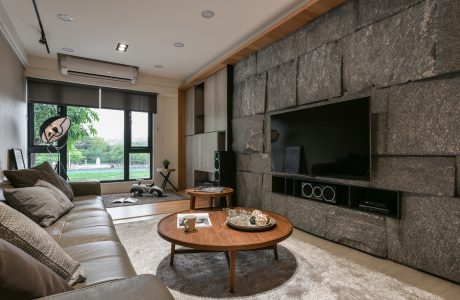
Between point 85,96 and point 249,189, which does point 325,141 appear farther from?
point 85,96

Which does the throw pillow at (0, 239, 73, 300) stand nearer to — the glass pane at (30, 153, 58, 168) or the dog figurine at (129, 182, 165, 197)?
the dog figurine at (129, 182, 165, 197)

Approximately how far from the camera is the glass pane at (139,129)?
589 cm

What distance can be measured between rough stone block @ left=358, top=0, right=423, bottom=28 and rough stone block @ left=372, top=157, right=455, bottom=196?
131 cm

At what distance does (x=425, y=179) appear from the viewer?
6.57ft

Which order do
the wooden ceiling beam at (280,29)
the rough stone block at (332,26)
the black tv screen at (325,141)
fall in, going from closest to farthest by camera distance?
the black tv screen at (325,141) < the rough stone block at (332,26) < the wooden ceiling beam at (280,29)

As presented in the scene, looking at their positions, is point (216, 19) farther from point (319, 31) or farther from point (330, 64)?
point (330, 64)

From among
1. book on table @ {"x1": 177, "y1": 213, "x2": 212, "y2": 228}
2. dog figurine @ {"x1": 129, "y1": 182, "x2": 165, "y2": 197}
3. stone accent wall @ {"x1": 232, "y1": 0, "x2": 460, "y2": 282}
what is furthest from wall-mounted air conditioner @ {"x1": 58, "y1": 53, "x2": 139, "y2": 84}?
book on table @ {"x1": 177, "y1": 213, "x2": 212, "y2": 228}

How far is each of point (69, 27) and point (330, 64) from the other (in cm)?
355

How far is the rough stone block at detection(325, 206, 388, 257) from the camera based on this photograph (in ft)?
7.53

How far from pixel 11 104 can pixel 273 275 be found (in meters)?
4.14

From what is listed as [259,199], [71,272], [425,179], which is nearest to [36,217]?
[71,272]

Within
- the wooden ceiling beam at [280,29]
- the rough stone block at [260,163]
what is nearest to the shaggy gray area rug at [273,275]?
the rough stone block at [260,163]

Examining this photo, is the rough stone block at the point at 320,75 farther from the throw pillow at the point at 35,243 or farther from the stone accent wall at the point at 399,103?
the throw pillow at the point at 35,243

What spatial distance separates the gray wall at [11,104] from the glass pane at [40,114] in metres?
0.41
